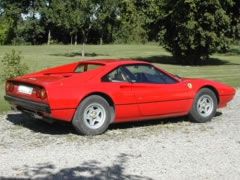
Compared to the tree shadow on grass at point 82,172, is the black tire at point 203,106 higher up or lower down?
higher up

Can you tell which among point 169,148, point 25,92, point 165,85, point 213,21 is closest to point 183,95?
point 165,85

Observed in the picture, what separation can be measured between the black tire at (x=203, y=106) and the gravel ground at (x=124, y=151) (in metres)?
0.17

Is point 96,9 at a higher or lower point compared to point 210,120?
higher

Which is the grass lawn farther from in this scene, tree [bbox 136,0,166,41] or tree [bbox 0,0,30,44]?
tree [bbox 0,0,30,44]

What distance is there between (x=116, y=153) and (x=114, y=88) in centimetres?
185

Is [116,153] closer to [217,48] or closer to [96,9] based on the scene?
[217,48]

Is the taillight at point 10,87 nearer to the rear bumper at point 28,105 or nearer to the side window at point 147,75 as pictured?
the rear bumper at point 28,105

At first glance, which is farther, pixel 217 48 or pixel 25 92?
pixel 217 48

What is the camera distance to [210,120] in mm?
10742

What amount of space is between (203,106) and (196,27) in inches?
743

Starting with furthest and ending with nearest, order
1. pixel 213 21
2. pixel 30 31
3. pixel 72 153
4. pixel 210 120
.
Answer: pixel 30 31, pixel 213 21, pixel 210 120, pixel 72 153

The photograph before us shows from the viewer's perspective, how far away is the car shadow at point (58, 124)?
9.58 meters

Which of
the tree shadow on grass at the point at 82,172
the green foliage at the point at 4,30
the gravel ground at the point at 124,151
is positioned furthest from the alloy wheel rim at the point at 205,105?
the green foliage at the point at 4,30

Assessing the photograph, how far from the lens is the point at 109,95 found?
9.23 meters
